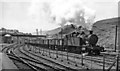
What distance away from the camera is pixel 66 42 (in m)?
26.7

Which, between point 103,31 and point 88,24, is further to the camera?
point 88,24

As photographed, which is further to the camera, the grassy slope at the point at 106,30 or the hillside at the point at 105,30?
the hillside at the point at 105,30

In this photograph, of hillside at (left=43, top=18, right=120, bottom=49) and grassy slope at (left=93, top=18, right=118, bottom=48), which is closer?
grassy slope at (left=93, top=18, right=118, bottom=48)

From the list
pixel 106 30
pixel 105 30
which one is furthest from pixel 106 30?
pixel 105 30

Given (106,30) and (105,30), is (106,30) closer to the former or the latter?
(106,30)

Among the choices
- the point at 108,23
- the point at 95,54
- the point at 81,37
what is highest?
the point at 108,23

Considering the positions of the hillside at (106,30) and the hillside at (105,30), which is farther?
the hillside at (105,30)

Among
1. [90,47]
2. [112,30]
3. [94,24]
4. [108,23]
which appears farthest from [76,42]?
[94,24]

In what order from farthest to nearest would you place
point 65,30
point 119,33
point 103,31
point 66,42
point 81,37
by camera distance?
1. point 103,31
2. point 65,30
3. point 119,33
4. point 66,42
5. point 81,37

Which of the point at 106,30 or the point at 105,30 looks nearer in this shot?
the point at 106,30

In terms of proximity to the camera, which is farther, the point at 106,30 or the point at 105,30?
the point at 105,30

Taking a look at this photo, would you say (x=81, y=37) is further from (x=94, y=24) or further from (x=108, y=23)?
(x=94, y=24)

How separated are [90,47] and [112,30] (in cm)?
2567

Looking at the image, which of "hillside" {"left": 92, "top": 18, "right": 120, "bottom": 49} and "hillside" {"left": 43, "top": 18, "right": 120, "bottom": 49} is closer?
"hillside" {"left": 92, "top": 18, "right": 120, "bottom": 49}
